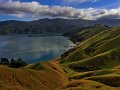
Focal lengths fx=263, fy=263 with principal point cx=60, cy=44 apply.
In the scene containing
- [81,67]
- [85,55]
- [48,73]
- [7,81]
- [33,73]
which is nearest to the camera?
[7,81]

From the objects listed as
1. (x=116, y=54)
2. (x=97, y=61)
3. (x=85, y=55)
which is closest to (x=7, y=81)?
(x=97, y=61)

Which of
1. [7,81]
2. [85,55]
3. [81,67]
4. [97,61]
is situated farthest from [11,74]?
[85,55]

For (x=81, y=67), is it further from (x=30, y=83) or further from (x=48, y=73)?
(x=30, y=83)

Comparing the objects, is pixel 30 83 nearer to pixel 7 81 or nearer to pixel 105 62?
pixel 7 81

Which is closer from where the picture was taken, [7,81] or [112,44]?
[7,81]

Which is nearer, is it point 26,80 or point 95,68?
point 26,80

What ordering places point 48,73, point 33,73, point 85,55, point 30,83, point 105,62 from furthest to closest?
point 85,55 → point 105,62 → point 48,73 → point 33,73 → point 30,83

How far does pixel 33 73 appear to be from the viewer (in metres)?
81.2

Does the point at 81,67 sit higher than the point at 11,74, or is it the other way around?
the point at 11,74

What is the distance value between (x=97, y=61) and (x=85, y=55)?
33848mm

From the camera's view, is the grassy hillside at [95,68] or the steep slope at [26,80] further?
the grassy hillside at [95,68]

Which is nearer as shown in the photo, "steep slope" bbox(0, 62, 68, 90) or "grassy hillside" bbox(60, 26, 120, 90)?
"steep slope" bbox(0, 62, 68, 90)

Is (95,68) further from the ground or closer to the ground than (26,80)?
closer to the ground

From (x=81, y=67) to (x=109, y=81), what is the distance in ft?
161
